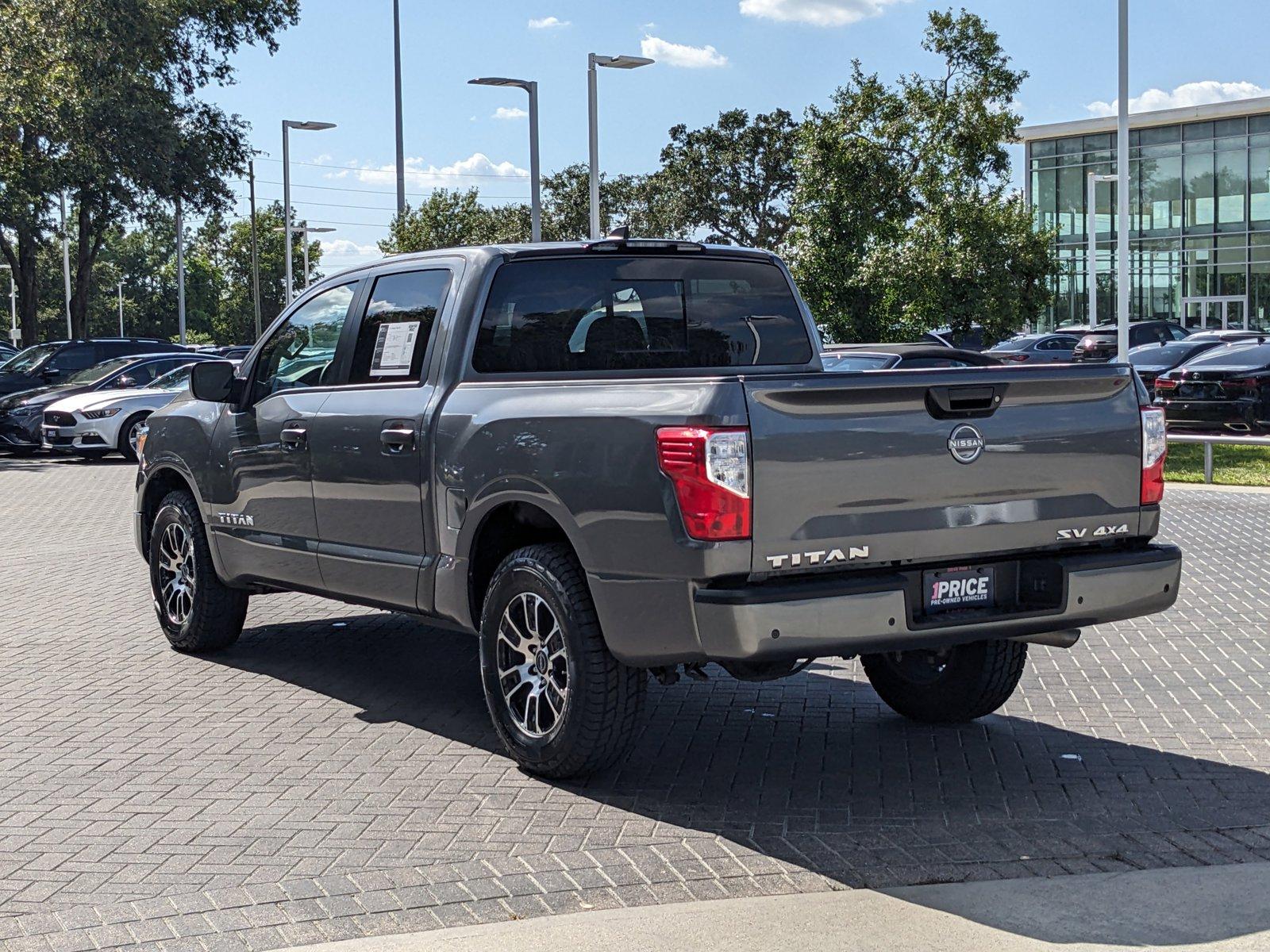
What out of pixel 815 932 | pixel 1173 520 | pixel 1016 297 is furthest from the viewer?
pixel 1016 297

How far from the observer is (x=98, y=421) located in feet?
77.6

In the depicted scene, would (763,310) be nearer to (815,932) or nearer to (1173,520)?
(815,932)

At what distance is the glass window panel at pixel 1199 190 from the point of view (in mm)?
60531

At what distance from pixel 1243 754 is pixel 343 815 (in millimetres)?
3420

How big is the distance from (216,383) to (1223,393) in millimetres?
16612

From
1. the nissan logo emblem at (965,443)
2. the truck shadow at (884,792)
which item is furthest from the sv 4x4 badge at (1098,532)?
the truck shadow at (884,792)

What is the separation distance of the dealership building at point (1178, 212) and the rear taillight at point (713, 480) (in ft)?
179

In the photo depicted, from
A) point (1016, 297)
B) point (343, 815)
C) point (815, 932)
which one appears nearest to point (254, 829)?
point (343, 815)

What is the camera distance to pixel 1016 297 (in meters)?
25.2

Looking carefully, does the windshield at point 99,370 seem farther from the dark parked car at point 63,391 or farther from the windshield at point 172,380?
the windshield at point 172,380

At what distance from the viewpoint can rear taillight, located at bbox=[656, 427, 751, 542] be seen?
4.91 metres

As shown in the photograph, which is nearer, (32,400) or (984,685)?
(984,685)

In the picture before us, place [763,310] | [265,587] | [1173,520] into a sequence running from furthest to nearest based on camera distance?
[1173,520] → [265,587] → [763,310]

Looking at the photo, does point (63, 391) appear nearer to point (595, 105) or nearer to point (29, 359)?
point (29, 359)
